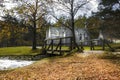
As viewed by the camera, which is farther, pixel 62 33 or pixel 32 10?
pixel 62 33

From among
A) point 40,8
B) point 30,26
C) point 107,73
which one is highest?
point 40,8

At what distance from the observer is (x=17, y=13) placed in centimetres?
4966

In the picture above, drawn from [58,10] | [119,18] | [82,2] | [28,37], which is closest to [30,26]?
[58,10]

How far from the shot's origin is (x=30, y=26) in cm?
5022

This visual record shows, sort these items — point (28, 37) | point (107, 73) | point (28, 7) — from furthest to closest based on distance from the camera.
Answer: point (28, 37)
point (28, 7)
point (107, 73)

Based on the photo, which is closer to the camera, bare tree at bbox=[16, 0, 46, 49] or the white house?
bare tree at bbox=[16, 0, 46, 49]

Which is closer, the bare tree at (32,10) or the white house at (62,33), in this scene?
the bare tree at (32,10)

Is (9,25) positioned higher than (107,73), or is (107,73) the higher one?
(9,25)

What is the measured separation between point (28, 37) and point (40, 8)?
5132 centimetres

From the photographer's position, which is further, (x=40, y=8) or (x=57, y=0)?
(x=40, y=8)

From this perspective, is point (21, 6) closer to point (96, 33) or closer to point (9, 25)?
point (9, 25)

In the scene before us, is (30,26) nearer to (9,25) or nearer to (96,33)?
(9,25)

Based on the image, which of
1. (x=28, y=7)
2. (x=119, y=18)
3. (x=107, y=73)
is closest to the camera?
(x=107, y=73)

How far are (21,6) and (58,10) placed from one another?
318 inches
